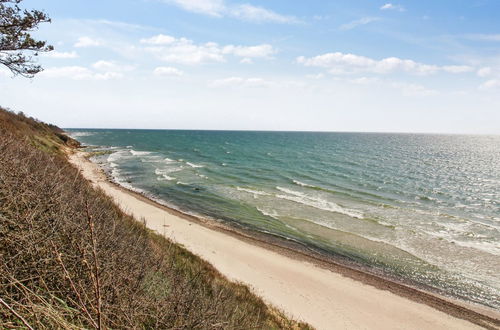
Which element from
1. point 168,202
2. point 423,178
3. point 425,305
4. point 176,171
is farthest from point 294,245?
point 423,178

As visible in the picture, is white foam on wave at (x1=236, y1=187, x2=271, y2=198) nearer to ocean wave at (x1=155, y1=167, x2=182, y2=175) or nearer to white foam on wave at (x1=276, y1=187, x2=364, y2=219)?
white foam on wave at (x1=276, y1=187, x2=364, y2=219)

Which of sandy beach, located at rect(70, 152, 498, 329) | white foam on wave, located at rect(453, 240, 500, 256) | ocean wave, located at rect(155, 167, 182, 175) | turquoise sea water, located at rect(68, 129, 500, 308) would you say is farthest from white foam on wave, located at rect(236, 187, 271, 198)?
white foam on wave, located at rect(453, 240, 500, 256)

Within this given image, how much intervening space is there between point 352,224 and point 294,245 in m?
7.54

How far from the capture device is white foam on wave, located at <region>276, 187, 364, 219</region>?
29.7m

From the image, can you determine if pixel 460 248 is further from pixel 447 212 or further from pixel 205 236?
pixel 205 236

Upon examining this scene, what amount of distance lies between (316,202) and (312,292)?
17.5 meters

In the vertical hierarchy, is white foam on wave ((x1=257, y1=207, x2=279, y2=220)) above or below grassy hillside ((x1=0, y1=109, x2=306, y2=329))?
below

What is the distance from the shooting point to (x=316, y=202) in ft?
107

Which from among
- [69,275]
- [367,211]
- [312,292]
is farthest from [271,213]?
[69,275]

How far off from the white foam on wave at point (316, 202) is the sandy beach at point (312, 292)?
1180cm

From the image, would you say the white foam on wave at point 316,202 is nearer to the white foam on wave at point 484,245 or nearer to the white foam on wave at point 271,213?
the white foam on wave at point 271,213

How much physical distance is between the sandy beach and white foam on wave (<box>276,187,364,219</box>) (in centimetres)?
1180

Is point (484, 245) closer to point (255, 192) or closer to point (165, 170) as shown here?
point (255, 192)

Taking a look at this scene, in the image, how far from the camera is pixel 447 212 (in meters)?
31.8
